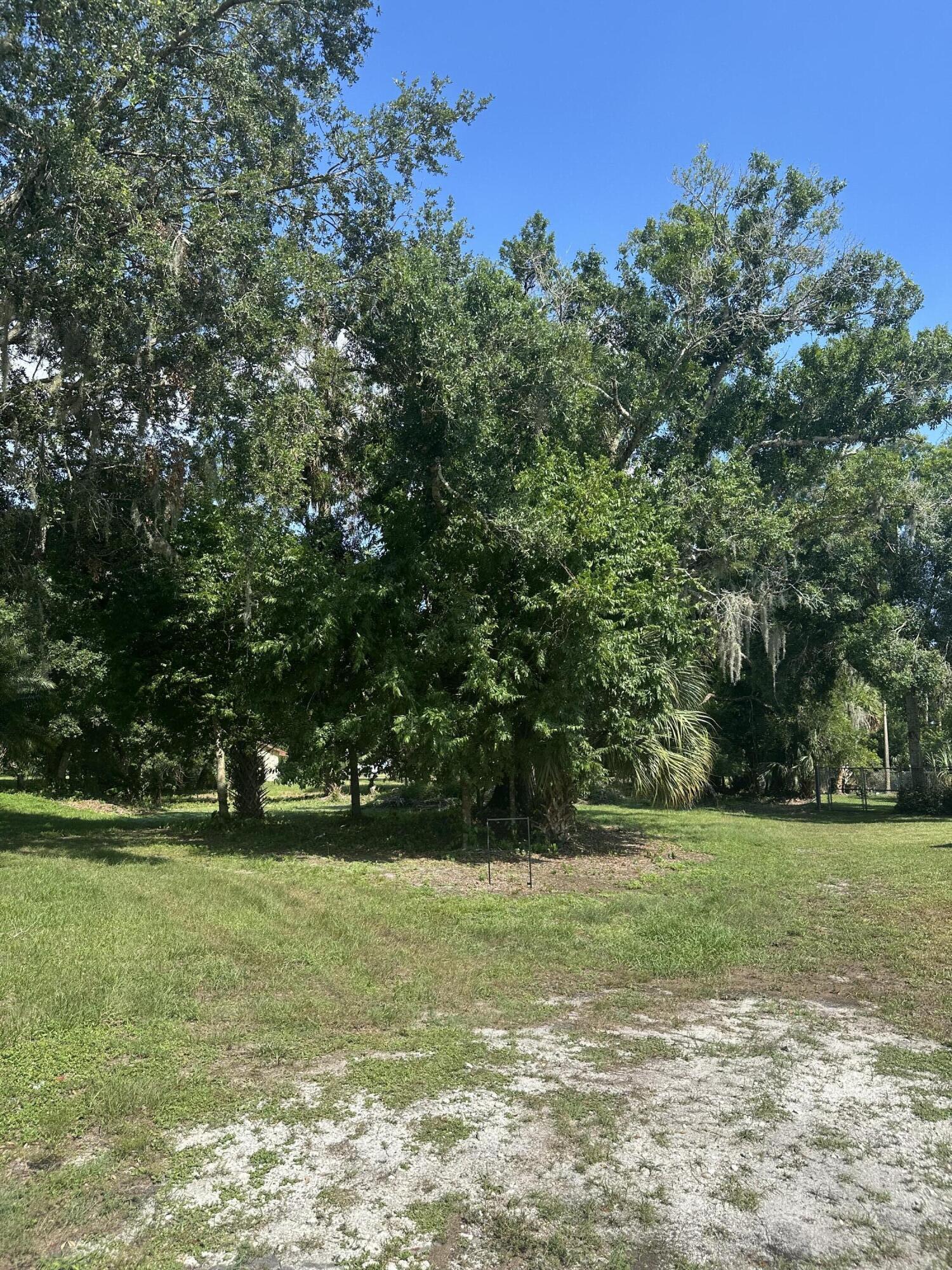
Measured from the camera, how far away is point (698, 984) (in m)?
6.21

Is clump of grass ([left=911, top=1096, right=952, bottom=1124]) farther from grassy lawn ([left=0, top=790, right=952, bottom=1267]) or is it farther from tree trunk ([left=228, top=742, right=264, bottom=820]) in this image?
tree trunk ([left=228, top=742, right=264, bottom=820])

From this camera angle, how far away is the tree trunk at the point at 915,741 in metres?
Result: 24.5


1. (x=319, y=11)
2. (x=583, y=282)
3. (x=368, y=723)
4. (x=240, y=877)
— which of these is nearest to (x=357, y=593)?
(x=368, y=723)

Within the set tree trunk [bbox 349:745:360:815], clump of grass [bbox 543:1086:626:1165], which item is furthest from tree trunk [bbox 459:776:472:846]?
clump of grass [bbox 543:1086:626:1165]

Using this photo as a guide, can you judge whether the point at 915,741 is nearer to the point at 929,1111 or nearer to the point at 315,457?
the point at 315,457

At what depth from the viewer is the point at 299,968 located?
6.34 metres

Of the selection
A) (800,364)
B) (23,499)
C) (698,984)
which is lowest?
(698,984)

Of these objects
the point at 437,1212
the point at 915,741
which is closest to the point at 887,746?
the point at 915,741

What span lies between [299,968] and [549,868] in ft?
20.5

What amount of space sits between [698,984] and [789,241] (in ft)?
65.5

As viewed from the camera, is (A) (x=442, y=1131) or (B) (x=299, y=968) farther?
(B) (x=299, y=968)

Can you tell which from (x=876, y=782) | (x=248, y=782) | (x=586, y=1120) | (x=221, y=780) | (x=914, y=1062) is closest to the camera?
(x=586, y=1120)

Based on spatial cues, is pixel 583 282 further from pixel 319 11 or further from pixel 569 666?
pixel 569 666

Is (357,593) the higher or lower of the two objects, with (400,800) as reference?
higher
